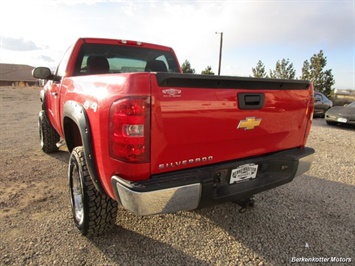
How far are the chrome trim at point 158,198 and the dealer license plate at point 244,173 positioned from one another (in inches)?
17.6

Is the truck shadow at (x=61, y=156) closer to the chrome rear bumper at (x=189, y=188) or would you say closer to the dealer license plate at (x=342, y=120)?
the chrome rear bumper at (x=189, y=188)

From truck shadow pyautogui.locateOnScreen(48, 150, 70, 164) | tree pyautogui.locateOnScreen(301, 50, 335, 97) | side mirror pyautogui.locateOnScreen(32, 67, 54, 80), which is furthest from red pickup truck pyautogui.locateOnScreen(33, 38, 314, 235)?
tree pyautogui.locateOnScreen(301, 50, 335, 97)

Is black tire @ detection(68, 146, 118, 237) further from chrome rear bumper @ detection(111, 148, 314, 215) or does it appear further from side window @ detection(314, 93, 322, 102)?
Answer: side window @ detection(314, 93, 322, 102)

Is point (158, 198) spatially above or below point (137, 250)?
above

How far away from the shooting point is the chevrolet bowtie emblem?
2.20 m

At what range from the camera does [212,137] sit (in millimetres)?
2066

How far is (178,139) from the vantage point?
6.24 feet

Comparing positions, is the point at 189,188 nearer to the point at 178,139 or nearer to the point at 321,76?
the point at 178,139

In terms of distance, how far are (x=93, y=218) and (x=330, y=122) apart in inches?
427

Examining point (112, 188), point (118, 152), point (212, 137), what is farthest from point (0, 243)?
point (212, 137)

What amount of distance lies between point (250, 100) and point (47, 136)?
4.07m

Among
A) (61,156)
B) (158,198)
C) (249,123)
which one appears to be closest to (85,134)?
(158,198)

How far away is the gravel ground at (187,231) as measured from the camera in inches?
90.3

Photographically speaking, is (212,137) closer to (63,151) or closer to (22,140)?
(63,151)
